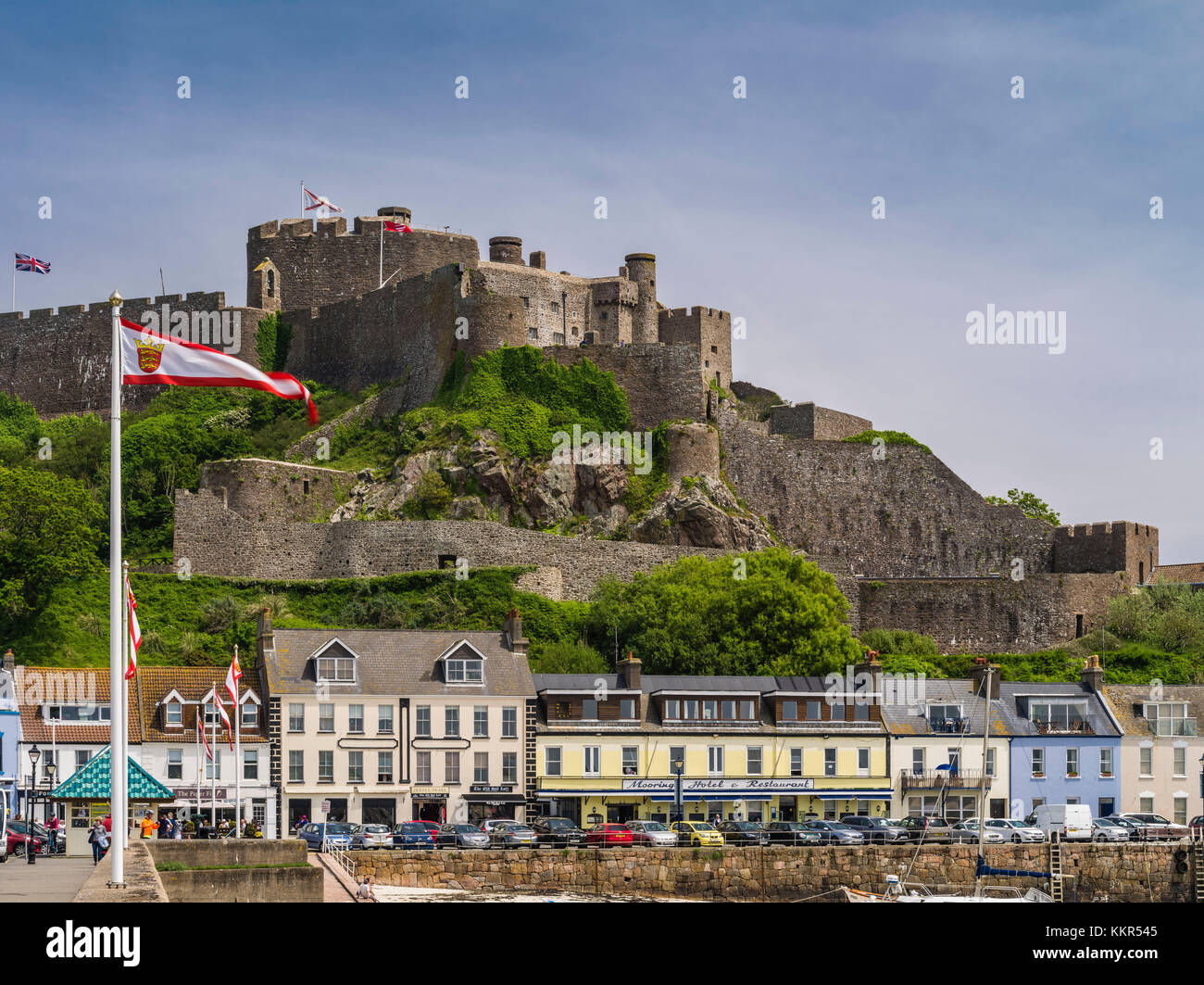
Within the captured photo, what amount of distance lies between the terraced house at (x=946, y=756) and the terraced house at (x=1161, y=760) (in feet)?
13.5

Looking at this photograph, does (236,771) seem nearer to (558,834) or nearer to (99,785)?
(558,834)

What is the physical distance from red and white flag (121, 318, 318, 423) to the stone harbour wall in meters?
20.0

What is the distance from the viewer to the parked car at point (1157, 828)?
52.9 metres

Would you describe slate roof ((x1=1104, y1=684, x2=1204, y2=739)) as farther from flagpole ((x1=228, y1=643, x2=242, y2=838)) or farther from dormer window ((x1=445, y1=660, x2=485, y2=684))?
flagpole ((x1=228, y1=643, x2=242, y2=838))

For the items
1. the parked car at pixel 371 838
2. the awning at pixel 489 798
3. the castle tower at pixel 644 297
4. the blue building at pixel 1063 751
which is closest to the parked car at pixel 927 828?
the blue building at pixel 1063 751

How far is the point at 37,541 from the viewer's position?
→ 65.6 meters

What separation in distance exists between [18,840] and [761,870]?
17.7 metres

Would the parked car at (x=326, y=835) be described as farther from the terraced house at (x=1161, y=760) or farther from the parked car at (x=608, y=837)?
the terraced house at (x=1161, y=760)

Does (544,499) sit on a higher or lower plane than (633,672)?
higher

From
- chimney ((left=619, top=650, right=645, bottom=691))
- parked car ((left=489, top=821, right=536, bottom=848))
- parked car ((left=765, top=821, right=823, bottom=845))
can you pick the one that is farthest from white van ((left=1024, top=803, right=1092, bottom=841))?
parked car ((left=489, top=821, right=536, bottom=848))

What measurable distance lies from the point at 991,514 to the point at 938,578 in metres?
5.07

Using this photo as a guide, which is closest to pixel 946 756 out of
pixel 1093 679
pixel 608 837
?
pixel 1093 679
